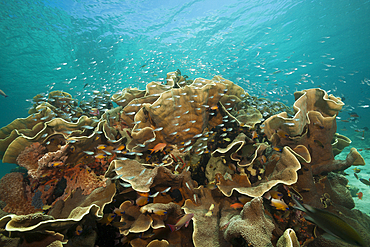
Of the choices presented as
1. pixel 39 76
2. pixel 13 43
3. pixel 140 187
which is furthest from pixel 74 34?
pixel 140 187

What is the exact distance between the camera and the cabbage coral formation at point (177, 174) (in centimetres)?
199

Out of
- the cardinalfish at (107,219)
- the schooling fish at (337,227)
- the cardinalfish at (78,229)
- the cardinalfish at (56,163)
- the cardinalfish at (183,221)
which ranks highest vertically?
the cardinalfish at (56,163)

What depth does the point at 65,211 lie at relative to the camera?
2.37 metres

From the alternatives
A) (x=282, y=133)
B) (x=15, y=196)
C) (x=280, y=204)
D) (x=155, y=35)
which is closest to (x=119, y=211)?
(x=15, y=196)

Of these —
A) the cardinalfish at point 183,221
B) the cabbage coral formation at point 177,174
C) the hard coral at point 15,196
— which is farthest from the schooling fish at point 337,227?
the hard coral at point 15,196

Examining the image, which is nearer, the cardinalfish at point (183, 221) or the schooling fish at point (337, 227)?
the schooling fish at point (337, 227)

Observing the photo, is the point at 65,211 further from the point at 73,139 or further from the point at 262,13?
the point at 262,13

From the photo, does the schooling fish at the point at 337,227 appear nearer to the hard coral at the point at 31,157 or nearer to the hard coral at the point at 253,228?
the hard coral at the point at 253,228

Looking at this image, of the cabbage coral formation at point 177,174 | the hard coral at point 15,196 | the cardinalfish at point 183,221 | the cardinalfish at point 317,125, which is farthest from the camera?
the cardinalfish at point 317,125

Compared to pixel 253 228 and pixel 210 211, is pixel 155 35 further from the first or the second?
Result: pixel 253 228

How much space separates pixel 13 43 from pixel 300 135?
3545cm

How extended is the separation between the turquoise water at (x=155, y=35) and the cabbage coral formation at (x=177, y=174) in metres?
18.7

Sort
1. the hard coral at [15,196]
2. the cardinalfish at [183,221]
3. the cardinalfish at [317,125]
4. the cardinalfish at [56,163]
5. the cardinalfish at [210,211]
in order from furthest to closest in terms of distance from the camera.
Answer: the cardinalfish at [317,125] < the hard coral at [15,196] < the cardinalfish at [56,163] < the cardinalfish at [210,211] < the cardinalfish at [183,221]

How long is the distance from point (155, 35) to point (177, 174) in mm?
36132
